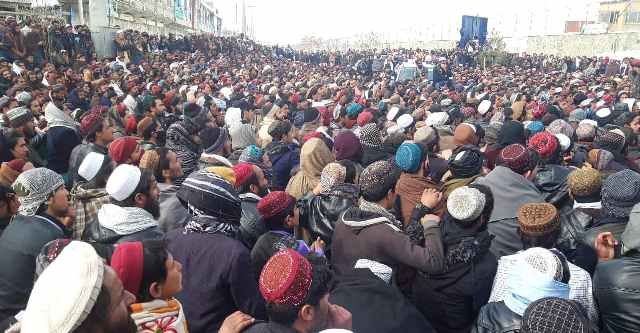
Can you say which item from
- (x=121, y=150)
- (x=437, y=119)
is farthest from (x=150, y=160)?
(x=437, y=119)

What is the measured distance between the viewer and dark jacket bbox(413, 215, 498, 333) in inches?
98.6

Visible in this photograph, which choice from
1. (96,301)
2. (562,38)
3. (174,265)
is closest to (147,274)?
(174,265)

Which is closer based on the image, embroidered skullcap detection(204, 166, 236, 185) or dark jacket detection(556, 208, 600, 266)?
embroidered skullcap detection(204, 166, 236, 185)

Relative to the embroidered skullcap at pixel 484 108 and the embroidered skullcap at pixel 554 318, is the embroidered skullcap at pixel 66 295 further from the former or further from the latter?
the embroidered skullcap at pixel 484 108

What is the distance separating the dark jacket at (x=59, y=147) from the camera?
536 cm

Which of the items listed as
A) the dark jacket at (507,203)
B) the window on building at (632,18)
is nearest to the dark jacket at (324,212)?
the dark jacket at (507,203)

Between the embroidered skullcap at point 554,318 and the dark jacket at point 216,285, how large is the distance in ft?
3.93

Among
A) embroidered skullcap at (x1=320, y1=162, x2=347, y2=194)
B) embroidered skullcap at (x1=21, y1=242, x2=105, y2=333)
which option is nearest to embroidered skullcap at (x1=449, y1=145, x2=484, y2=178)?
embroidered skullcap at (x1=320, y1=162, x2=347, y2=194)

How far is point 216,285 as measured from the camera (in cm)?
221

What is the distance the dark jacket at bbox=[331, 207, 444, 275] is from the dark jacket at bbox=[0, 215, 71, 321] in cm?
171

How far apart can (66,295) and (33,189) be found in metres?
2.07

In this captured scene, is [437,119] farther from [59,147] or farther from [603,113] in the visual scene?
[59,147]

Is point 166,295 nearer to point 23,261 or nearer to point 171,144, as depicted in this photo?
point 23,261

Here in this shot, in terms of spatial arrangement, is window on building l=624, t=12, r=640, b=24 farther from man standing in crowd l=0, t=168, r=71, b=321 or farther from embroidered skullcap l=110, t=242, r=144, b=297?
embroidered skullcap l=110, t=242, r=144, b=297
